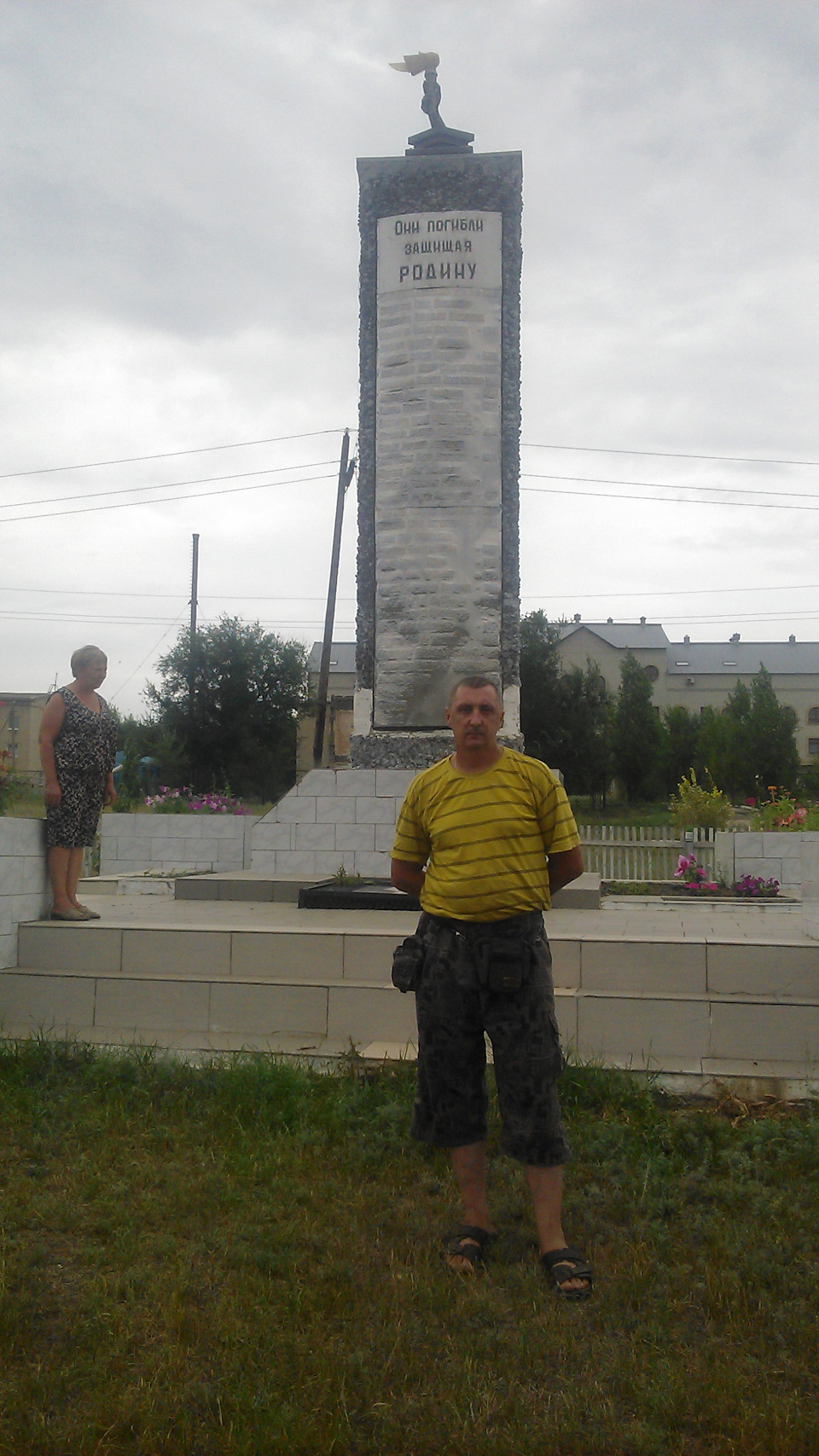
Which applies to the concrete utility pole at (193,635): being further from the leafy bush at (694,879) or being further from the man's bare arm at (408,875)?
the man's bare arm at (408,875)

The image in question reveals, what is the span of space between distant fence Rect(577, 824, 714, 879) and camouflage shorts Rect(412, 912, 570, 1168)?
925cm

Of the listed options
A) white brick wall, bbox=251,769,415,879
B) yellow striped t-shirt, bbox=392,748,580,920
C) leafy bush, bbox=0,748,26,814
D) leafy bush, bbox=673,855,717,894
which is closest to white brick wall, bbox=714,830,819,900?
leafy bush, bbox=673,855,717,894

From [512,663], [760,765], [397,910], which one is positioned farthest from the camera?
[760,765]

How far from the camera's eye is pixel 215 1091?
3.74m

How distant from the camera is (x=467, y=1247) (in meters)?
2.66

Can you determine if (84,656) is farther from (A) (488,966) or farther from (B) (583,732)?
(B) (583,732)

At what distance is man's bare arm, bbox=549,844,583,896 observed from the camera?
2.77 metres

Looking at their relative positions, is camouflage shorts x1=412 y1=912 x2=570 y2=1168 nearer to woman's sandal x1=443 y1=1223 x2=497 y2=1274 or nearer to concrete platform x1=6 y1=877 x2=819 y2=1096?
woman's sandal x1=443 y1=1223 x2=497 y2=1274

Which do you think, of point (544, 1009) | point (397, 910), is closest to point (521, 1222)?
point (544, 1009)

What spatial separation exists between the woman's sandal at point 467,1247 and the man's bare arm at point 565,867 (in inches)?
34.1

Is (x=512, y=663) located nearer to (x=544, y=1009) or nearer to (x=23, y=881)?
(x=23, y=881)

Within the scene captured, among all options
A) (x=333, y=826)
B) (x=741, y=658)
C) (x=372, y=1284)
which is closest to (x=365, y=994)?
(x=372, y=1284)

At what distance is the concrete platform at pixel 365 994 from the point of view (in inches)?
156

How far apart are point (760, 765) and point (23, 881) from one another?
28.2 m
